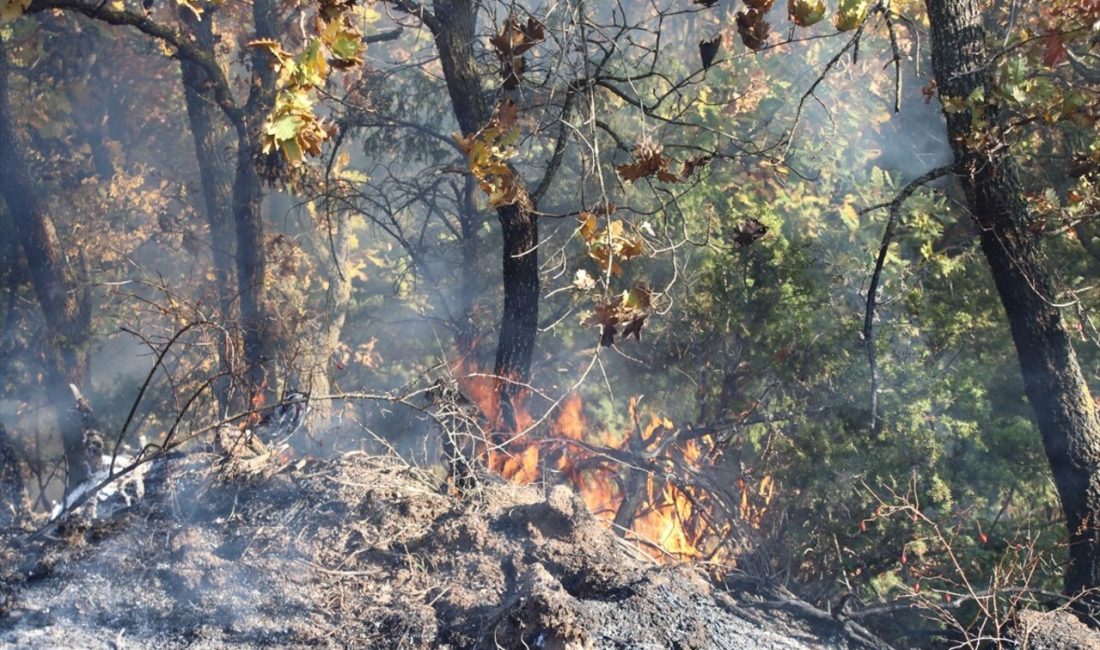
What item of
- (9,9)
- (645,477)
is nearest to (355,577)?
(9,9)

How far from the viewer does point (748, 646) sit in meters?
5.96

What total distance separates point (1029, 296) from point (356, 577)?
16.0 ft

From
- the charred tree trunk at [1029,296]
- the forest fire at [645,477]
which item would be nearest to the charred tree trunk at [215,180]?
the forest fire at [645,477]

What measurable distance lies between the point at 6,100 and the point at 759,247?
34.7 ft

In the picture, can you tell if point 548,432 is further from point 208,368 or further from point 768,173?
point 208,368

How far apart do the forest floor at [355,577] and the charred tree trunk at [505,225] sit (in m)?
1.47

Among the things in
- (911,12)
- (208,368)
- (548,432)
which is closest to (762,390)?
(548,432)

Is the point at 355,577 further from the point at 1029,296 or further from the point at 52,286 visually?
the point at 52,286

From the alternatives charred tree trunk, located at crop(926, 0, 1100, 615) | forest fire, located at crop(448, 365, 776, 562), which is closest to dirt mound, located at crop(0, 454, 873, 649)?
forest fire, located at crop(448, 365, 776, 562)

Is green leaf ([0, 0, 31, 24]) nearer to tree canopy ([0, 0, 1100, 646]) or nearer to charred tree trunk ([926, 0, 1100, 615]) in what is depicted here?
tree canopy ([0, 0, 1100, 646])

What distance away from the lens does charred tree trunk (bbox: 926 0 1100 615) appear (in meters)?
6.08

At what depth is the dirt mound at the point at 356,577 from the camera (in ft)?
18.3

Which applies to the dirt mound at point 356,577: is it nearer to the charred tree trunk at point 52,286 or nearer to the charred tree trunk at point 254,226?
the charred tree trunk at point 254,226

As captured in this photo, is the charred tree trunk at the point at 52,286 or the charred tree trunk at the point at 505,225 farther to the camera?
the charred tree trunk at the point at 52,286
